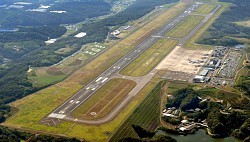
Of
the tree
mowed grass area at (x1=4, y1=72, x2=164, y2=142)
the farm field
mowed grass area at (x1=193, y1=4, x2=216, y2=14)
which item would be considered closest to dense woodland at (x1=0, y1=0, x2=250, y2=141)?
mowed grass area at (x1=4, y1=72, x2=164, y2=142)

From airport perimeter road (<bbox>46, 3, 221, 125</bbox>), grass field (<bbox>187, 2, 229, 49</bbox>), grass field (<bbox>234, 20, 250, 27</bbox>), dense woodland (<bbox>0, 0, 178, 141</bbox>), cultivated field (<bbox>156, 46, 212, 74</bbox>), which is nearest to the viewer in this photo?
airport perimeter road (<bbox>46, 3, 221, 125</bbox>)

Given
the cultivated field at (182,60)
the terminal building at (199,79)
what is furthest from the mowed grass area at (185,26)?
the terminal building at (199,79)

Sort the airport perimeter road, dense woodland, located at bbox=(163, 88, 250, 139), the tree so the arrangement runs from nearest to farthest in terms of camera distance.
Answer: dense woodland, located at bbox=(163, 88, 250, 139), the tree, the airport perimeter road

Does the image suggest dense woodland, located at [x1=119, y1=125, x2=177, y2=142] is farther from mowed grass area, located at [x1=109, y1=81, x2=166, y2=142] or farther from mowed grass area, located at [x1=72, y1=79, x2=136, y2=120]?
mowed grass area, located at [x1=72, y1=79, x2=136, y2=120]

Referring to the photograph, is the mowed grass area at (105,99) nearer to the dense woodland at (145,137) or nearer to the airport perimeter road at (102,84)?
the airport perimeter road at (102,84)

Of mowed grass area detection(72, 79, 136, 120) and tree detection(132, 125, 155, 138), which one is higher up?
tree detection(132, 125, 155, 138)

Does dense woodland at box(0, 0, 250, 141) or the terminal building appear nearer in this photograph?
dense woodland at box(0, 0, 250, 141)

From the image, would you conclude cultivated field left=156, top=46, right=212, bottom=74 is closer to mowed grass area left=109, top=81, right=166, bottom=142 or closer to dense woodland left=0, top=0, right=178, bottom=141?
mowed grass area left=109, top=81, right=166, bottom=142

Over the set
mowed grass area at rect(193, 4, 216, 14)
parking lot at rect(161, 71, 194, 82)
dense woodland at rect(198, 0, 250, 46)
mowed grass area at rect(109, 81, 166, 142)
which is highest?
mowed grass area at rect(109, 81, 166, 142)
